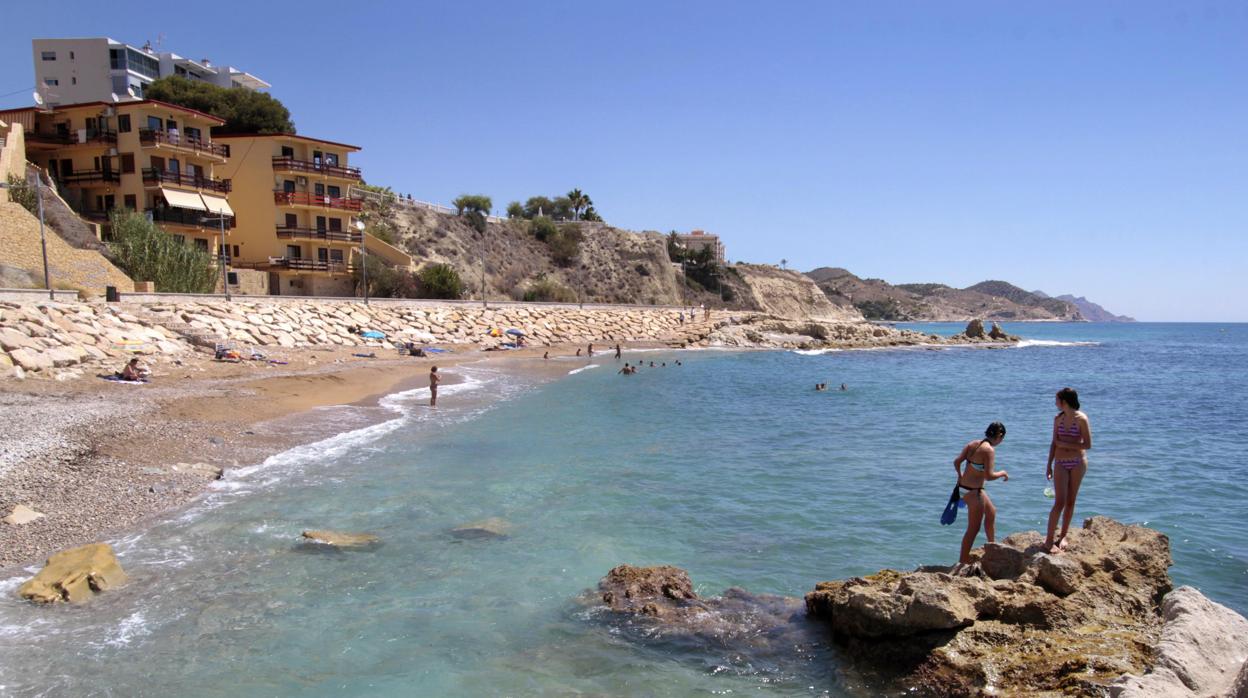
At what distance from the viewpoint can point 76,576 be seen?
24.1 ft

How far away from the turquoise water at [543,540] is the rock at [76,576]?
0.22 metres

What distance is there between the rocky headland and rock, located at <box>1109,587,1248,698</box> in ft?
0.04

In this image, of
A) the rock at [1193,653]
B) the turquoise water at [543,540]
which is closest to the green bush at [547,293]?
the turquoise water at [543,540]

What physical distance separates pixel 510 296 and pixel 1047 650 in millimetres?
58569

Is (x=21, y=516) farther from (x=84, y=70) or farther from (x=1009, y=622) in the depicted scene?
(x=84, y=70)

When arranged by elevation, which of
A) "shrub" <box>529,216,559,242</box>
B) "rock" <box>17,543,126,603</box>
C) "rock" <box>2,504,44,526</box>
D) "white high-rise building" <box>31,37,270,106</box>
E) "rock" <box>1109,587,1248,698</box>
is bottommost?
"rock" <box>17,543,126,603</box>

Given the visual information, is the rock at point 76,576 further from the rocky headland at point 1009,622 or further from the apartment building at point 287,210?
the apartment building at point 287,210

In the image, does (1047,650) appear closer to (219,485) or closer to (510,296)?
(219,485)

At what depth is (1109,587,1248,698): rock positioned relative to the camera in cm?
438

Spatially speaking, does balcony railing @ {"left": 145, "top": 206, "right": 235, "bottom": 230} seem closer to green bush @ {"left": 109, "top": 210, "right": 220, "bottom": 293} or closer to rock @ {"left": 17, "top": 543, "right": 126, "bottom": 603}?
green bush @ {"left": 109, "top": 210, "right": 220, "bottom": 293}

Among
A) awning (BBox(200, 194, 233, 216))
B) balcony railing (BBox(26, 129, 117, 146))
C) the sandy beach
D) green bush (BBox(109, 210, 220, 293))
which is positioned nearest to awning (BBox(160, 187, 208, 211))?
awning (BBox(200, 194, 233, 216))

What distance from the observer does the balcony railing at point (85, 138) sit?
35875 millimetres

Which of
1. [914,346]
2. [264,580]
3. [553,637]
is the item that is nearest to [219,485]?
[264,580]

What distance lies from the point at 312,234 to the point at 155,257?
12.5 meters
